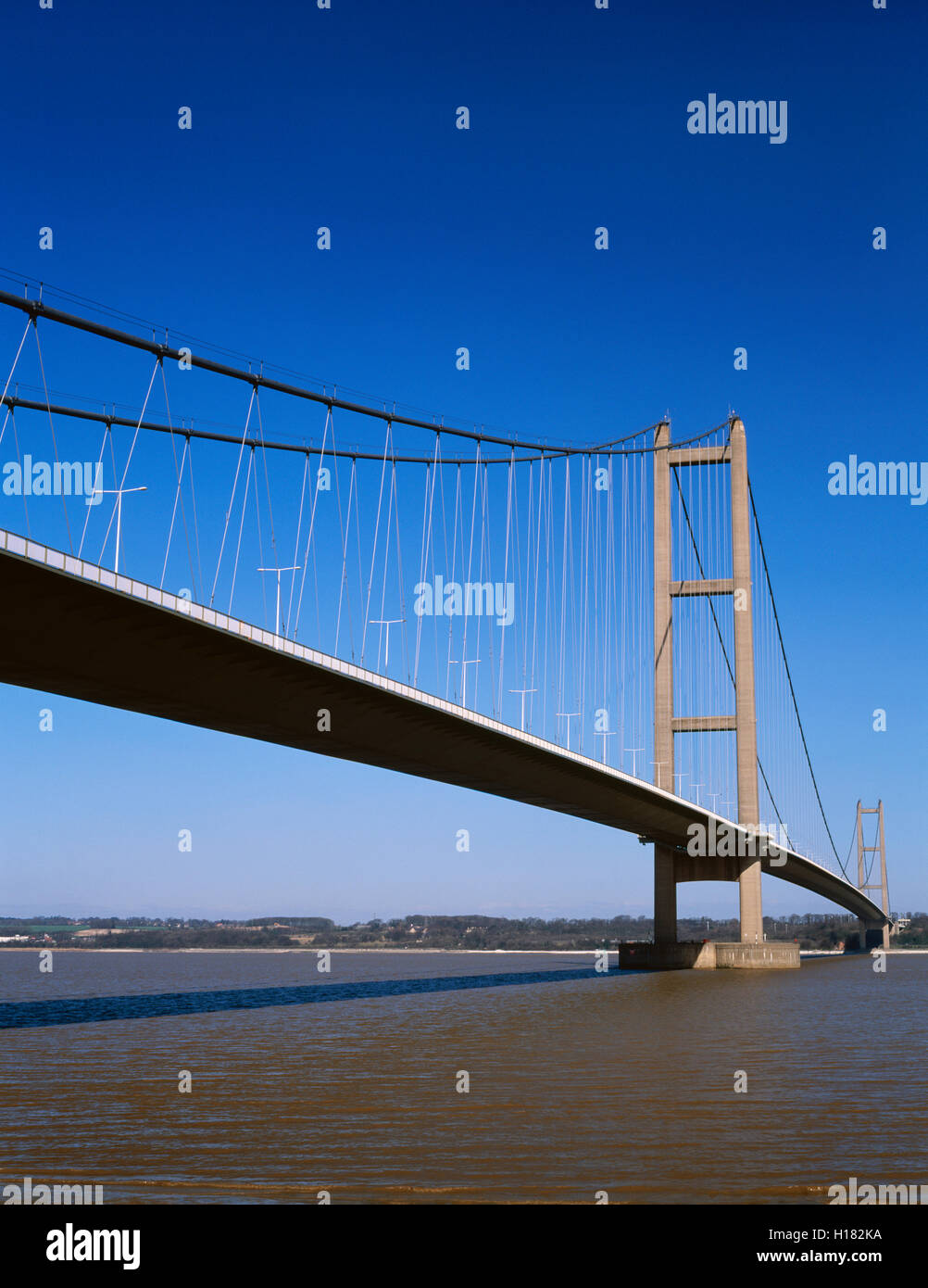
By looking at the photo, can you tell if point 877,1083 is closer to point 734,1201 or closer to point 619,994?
point 734,1201

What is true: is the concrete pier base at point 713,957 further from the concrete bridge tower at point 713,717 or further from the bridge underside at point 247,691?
the bridge underside at point 247,691

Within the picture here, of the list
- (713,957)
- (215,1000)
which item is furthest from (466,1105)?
(713,957)

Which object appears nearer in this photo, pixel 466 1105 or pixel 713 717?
pixel 466 1105

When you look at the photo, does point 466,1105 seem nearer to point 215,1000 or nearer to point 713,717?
point 215,1000

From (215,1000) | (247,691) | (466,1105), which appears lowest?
(215,1000)

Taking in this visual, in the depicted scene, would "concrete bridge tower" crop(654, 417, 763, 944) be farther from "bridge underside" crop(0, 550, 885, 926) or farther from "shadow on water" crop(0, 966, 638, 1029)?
"bridge underside" crop(0, 550, 885, 926)
